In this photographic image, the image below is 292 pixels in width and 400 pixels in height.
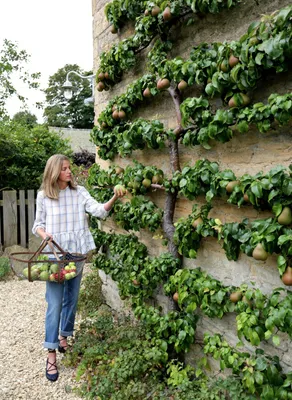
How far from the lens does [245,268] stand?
2.55 meters

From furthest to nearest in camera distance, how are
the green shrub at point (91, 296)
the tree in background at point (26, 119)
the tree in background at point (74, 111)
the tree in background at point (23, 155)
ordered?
the tree in background at point (74, 111), the tree in background at point (26, 119), the tree in background at point (23, 155), the green shrub at point (91, 296)

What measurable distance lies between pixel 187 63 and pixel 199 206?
3.56ft

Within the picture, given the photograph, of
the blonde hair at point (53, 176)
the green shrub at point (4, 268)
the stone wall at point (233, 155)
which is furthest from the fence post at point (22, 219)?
the stone wall at point (233, 155)

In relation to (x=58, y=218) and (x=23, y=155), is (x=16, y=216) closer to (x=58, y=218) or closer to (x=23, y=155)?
(x=23, y=155)

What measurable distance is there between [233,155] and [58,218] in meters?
1.64

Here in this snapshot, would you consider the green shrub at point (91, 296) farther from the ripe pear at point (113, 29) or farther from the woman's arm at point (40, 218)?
the ripe pear at point (113, 29)

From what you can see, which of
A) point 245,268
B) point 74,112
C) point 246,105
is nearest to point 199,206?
point 245,268

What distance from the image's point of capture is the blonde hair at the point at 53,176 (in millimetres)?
3211

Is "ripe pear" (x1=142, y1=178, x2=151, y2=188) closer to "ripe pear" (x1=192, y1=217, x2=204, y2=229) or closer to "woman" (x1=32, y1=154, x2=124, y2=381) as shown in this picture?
"woman" (x1=32, y1=154, x2=124, y2=381)

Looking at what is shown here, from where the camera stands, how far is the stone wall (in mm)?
2285

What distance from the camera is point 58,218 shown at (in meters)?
3.32

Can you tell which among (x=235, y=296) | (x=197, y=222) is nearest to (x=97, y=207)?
(x=197, y=222)

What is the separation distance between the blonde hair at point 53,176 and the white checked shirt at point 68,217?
76mm

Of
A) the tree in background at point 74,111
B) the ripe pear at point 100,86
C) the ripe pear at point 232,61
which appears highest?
the tree in background at point 74,111
